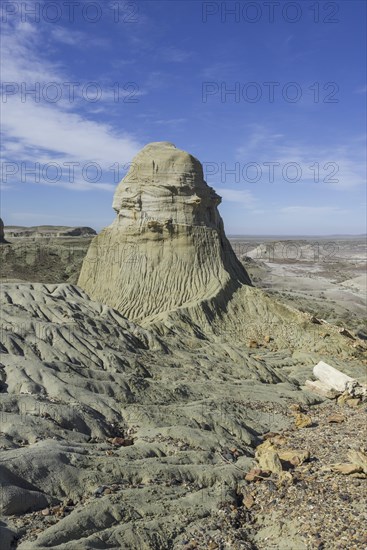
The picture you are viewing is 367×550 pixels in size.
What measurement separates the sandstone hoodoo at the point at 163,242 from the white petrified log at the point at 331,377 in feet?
19.3

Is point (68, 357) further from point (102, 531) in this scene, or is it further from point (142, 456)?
point (102, 531)

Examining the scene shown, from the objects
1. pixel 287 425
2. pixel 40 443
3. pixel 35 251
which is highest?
pixel 35 251

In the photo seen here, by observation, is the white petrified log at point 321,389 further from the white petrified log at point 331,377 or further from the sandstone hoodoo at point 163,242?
the sandstone hoodoo at point 163,242

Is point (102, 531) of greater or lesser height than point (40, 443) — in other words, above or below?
below

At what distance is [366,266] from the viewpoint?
84688 millimetres

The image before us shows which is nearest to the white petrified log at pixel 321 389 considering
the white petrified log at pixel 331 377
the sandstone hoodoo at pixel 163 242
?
the white petrified log at pixel 331 377

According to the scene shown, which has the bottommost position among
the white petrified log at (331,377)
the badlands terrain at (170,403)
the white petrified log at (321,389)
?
the white petrified log at (321,389)

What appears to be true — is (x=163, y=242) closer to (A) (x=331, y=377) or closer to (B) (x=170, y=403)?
(A) (x=331, y=377)

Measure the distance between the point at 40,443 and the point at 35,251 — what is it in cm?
4481

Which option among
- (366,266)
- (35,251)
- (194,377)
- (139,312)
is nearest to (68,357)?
(194,377)

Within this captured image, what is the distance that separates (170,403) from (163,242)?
10916 millimetres

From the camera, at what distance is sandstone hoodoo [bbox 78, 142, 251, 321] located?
66.6 feet

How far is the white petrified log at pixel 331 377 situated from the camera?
1414cm

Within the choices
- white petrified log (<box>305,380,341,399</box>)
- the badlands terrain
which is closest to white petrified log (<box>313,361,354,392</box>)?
white petrified log (<box>305,380,341,399</box>)
